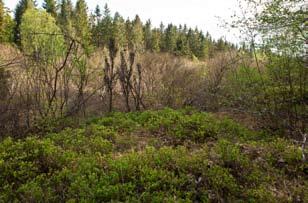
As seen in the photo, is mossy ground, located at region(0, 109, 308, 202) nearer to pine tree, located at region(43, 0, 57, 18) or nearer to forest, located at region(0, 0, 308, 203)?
forest, located at region(0, 0, 308, 203)

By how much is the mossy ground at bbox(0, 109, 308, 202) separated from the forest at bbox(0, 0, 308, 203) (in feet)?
0.06

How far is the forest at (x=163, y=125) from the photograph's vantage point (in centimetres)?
482

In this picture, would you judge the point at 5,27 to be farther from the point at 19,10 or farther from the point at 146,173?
the point at 146,173

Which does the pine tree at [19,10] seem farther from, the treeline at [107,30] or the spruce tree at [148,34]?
the spruce tree at [148,34]

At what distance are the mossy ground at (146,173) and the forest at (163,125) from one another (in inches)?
0.7

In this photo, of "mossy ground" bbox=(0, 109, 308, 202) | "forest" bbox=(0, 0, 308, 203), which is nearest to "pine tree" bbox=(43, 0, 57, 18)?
"forest" bbox=(0, 0, 308, 203)

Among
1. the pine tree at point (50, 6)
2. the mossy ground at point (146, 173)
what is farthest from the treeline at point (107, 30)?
the mossy ground at point (146, 173)

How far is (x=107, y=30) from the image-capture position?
146ft

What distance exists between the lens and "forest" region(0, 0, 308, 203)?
4.82m

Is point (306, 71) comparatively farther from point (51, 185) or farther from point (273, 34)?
point (51, 185)

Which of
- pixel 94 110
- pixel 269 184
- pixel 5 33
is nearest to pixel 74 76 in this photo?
pixel 94 110

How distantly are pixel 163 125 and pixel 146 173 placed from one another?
146 inches

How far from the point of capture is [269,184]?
4934mm

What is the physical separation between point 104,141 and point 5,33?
30.7 metres
